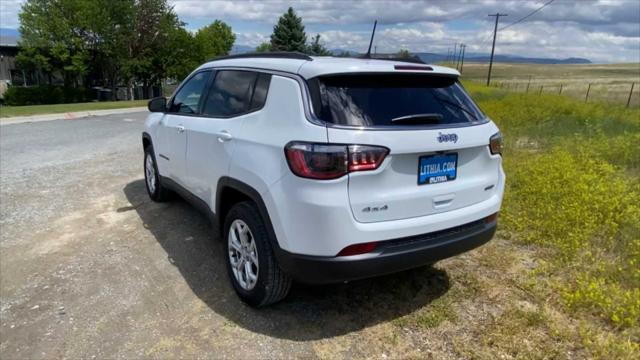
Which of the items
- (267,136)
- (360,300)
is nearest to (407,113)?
(267,136)

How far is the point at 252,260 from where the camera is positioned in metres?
3.04

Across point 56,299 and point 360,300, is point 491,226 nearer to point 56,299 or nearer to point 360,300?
point 360,300

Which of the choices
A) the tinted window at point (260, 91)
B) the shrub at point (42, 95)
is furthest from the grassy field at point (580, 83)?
the shrub at point (42, 95)

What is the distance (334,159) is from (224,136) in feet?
3.97

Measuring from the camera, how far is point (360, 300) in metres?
3.25

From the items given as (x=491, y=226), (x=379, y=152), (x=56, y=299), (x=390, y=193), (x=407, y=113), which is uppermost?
(x=407, y=113)

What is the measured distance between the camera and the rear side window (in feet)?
9.96

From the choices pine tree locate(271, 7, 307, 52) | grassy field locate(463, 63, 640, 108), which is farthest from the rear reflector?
pine tree locate(271, 7, 307, 52)

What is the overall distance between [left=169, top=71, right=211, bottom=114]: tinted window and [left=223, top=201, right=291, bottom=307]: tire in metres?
1.36

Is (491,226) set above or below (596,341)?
above

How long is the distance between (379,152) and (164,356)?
6.03ft

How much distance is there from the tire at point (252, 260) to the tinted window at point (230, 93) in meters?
0.77

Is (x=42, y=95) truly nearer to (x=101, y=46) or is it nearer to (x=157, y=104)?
(x=101, y=46)

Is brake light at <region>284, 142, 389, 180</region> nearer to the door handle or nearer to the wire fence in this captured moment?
the door handle
